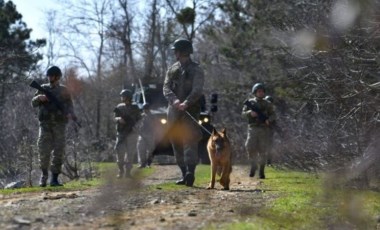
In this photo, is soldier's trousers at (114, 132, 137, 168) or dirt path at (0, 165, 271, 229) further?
soldier's trousers at (114, 132, 137, 168)

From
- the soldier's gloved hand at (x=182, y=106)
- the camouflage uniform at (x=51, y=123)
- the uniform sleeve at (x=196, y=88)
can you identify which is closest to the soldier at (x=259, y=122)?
the uniform sleeve at (x=196, y=88)

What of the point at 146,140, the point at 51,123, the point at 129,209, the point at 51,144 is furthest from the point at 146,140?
the point at 129,209

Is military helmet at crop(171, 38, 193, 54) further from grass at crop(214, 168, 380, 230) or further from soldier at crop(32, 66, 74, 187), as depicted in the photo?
grass at crop(214, 168, 380, 230)

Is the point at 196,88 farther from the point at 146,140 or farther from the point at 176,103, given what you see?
the point at 146,140

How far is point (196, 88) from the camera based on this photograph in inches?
444

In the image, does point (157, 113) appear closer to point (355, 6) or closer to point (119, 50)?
point (355, 6)

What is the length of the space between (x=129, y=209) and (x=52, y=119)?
15.8 ft

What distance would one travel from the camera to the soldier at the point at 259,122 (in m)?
15.3

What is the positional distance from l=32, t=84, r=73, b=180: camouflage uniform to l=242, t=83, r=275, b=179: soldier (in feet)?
14.8

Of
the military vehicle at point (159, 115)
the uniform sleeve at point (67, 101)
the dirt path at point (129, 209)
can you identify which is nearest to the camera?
the dirt path at point (129, 209)

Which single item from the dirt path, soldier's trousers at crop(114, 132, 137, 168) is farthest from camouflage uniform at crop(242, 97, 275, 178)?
the dirt path

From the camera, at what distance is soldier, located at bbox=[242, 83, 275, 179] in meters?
15.3

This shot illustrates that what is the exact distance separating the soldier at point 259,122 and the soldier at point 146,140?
259 inches

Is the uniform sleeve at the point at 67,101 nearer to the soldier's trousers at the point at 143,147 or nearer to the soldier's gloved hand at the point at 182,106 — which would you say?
the soldier's gloved hand at the point at 182,106
